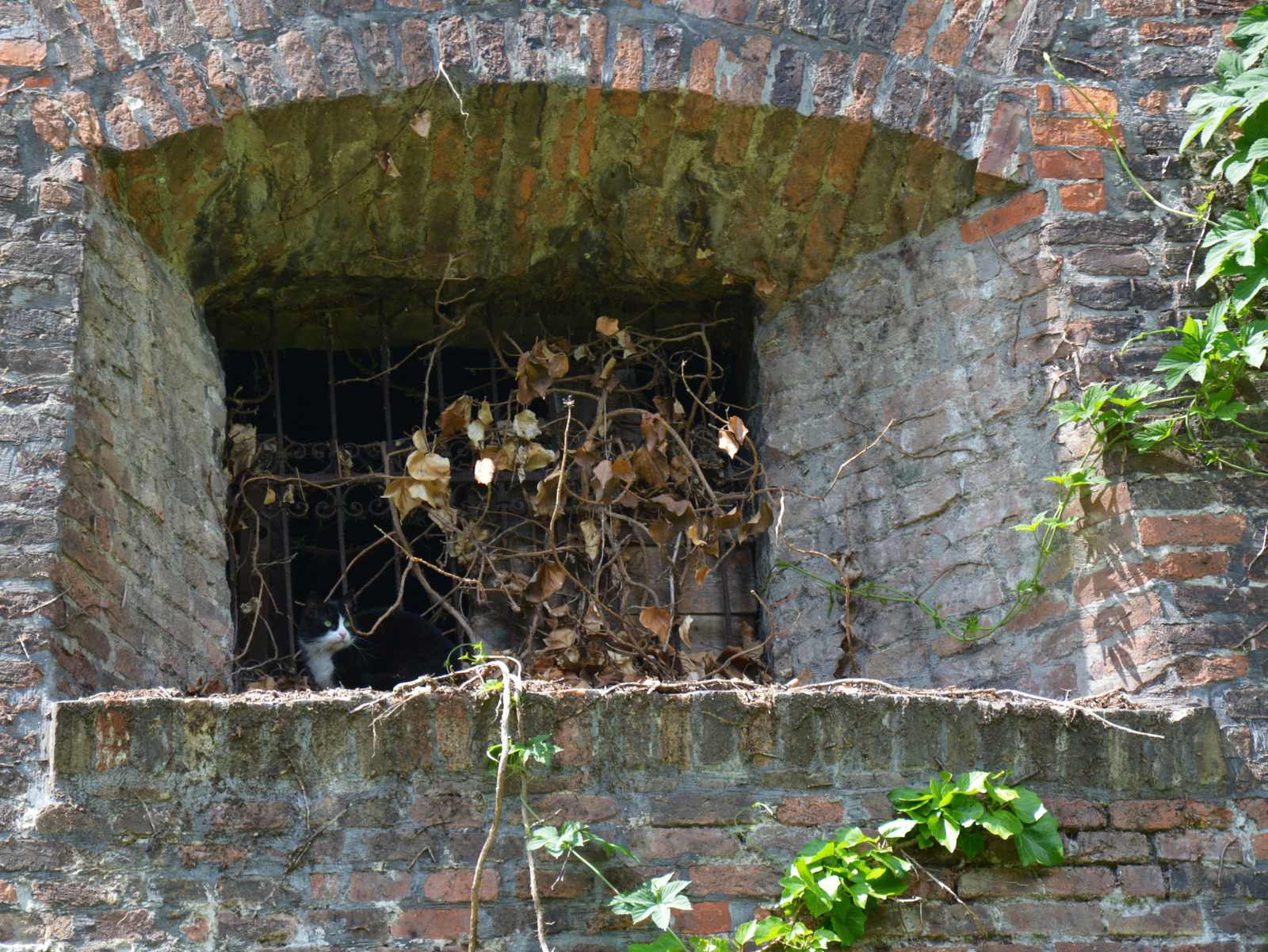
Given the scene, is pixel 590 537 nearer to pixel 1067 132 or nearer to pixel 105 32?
pixel 1067 132

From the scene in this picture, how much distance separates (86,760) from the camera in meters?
2.77

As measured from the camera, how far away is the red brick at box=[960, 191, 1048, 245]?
3.52 metres

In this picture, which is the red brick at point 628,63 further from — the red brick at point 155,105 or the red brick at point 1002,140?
the red brick at point 155,105

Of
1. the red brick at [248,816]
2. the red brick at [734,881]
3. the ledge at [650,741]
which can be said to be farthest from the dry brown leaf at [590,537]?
the red brick at [248,816]

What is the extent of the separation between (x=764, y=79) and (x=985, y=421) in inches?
41.5

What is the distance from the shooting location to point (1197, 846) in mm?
2967

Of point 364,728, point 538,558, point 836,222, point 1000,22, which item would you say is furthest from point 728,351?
point 364,728

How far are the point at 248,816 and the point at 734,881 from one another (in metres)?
1.01

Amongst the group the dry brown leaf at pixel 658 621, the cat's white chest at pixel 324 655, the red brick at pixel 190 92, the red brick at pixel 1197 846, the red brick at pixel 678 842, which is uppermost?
the red brick at pixel 190 92

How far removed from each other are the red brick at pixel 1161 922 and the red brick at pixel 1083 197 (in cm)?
171

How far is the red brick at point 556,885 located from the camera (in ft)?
9.18

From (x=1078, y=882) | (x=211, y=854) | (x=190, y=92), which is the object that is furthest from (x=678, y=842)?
(x=190, y=92)

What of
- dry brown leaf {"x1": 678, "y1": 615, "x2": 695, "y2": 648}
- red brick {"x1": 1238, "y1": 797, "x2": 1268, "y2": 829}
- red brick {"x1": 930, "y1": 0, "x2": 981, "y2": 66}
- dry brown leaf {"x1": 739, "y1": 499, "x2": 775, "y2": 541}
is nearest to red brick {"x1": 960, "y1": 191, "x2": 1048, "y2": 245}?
red brick {"x1": 930, "y1": 0, "x2": 981, "y2": 66}

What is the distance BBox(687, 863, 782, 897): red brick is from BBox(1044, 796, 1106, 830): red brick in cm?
63
